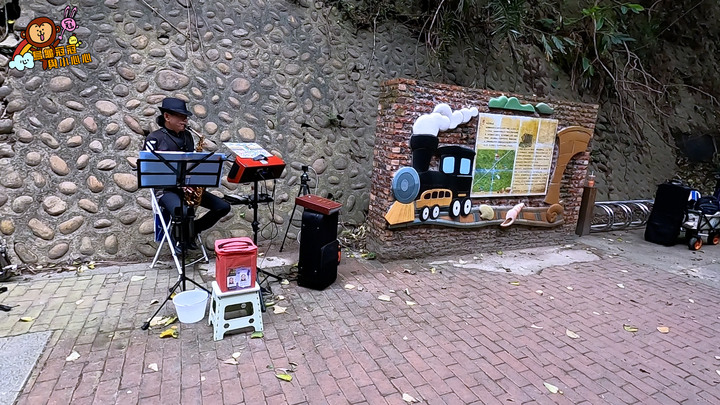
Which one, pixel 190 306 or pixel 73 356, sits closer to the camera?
pixel 73 356

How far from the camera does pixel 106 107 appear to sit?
4922 mm

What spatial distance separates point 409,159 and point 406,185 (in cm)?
35

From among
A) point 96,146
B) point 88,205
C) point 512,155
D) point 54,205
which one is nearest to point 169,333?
point 88,205

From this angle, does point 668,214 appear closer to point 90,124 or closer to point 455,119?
point 455,119

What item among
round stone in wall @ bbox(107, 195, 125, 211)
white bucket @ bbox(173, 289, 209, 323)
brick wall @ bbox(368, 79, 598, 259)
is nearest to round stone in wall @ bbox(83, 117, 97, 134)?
round stone in wall @ bbox(107, 195, 125, 211)

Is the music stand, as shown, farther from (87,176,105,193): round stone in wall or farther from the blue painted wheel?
the blue painted wheel

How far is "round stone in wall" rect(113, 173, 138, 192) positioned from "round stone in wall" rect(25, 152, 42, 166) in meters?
0.78

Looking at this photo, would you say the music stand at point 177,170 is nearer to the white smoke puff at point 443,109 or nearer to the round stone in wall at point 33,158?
the round stone in wall at point 33,158

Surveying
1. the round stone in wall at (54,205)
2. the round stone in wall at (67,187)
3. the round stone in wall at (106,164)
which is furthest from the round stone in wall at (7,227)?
the round stone in wall at (106,164)

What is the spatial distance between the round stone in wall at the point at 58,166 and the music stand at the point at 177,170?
6.97ft

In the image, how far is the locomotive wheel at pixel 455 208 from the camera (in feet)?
17.8

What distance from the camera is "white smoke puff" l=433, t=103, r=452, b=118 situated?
16.4 feet

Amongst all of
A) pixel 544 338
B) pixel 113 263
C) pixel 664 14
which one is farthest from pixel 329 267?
pixel 664 14

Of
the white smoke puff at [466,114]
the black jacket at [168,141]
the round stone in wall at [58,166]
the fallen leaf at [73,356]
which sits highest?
the white smoke puff at [466,114]
